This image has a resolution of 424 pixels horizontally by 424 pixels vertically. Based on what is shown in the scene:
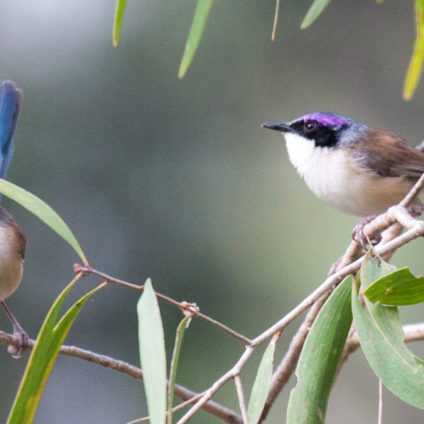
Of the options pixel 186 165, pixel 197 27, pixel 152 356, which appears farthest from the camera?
pixel 186 165

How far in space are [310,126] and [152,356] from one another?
10.7 ft

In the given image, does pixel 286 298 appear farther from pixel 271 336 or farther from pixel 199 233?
pixel 271 336

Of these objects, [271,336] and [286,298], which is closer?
[271,336]

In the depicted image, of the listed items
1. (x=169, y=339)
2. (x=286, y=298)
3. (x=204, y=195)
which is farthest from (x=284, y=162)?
(x=169, y=339)

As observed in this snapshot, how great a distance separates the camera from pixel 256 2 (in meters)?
10.7

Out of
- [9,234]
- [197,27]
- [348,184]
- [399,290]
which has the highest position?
[197,27]

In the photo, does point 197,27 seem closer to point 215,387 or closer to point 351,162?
point 215,387

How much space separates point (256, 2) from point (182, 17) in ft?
2.96

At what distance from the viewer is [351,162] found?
4.87 m

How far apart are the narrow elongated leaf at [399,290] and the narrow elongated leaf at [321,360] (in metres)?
0.12

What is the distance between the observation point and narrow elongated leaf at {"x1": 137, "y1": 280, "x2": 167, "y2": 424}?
1.90 meters

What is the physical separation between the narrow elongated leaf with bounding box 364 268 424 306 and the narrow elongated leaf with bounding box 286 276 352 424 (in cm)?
12

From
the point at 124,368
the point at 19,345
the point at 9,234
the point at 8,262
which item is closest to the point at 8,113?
the point at 9,234

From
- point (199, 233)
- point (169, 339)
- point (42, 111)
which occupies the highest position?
point (42, 111)
